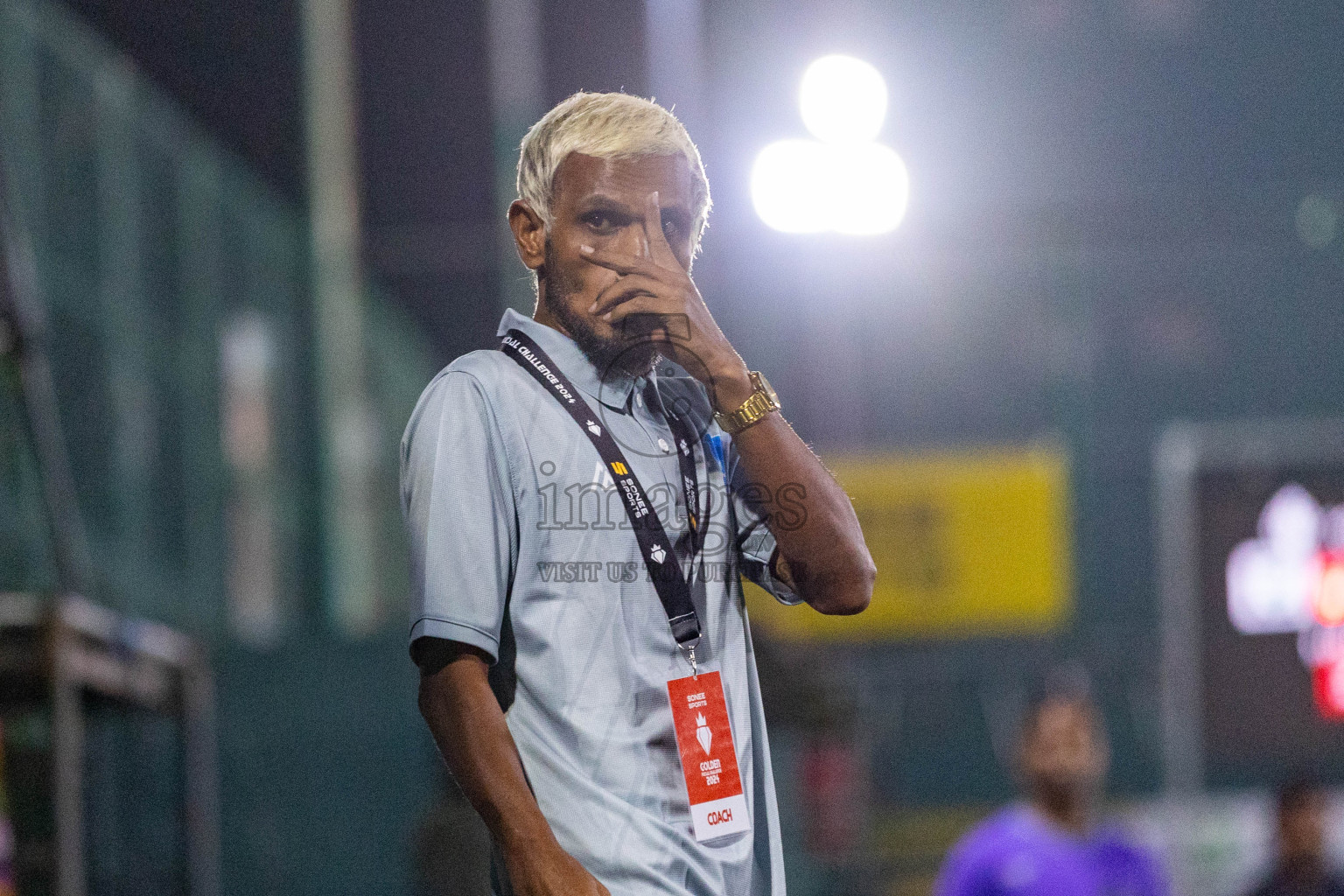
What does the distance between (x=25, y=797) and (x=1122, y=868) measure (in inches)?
133

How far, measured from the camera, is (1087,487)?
35.2 feet

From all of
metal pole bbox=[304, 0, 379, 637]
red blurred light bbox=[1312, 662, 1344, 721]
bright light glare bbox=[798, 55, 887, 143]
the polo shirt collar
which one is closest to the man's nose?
the polo shirt collar

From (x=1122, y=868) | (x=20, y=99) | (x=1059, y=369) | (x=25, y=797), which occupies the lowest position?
(x=1122, y=868)

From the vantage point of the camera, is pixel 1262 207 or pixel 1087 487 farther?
pixel 1262 207

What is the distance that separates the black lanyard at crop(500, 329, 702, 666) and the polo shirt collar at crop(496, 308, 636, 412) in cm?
1

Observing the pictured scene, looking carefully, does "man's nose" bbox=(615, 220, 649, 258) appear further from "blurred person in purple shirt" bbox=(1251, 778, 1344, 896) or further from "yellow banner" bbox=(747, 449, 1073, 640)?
"yellow banner" bbox=(747, 449, 1073, 640)

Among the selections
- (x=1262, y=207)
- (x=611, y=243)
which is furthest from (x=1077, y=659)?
(x=611, y=243)

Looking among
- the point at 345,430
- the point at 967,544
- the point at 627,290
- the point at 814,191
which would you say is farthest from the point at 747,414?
the point at 967,544

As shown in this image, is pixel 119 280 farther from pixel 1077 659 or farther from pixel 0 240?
pixel 1077 659

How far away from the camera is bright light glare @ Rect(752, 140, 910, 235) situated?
7.38ft

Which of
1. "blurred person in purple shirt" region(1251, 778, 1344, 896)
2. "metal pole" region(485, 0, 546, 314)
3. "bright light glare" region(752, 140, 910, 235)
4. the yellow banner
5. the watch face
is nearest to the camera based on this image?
the watch face

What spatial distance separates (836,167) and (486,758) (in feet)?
4.75

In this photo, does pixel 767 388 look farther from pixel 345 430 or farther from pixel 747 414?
pixel 345 430

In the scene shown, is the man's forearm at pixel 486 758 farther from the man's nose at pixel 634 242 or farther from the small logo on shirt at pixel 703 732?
the man's nose at pixel 634 242
